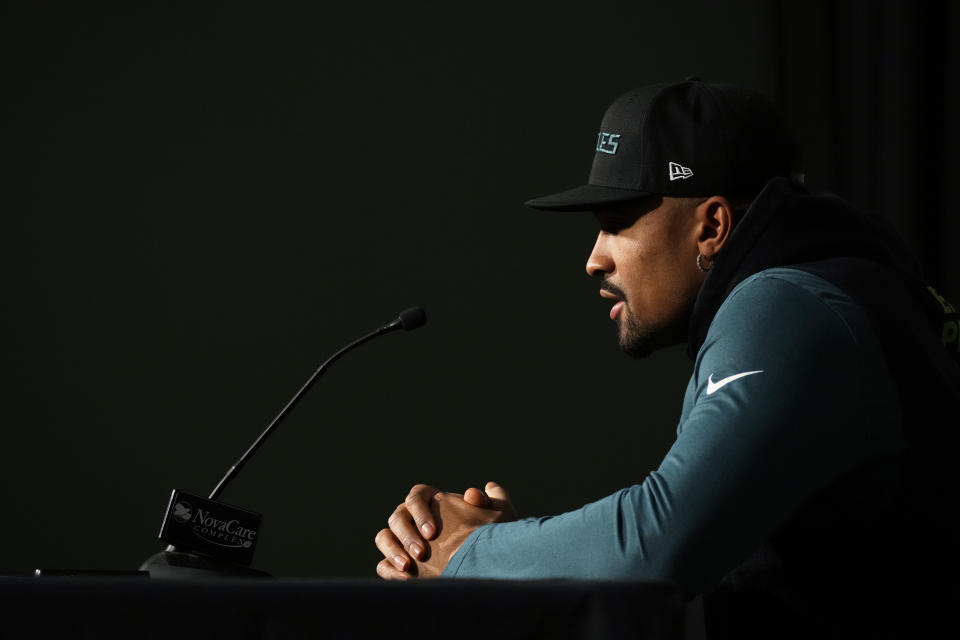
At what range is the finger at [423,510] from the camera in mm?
1212

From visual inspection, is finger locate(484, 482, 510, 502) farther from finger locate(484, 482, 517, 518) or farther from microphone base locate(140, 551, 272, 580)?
microphone base locate(140, 551, 272, 580)

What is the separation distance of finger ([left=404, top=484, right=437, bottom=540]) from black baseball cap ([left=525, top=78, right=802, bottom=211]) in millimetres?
409

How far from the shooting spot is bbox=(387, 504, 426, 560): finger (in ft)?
3.98

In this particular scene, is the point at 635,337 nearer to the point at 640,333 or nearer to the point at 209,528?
the point at 640,333

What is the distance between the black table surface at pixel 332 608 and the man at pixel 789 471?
28 cm

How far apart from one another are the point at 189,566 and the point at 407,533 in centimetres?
25

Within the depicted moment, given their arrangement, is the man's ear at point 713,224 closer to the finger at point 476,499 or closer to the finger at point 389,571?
the finger at point 476,499

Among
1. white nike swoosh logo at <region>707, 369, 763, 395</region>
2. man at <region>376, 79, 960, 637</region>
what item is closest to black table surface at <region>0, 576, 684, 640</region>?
man at <region>376, 79, 960, 637</region>

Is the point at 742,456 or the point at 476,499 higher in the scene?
the point at 742,456

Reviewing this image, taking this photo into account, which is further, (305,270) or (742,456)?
(305,270)

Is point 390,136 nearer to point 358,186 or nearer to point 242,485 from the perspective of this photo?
point 358,186

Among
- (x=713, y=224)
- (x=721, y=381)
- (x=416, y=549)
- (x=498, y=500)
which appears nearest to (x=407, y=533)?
(x=416, y=549)

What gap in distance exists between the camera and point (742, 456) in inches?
37.8

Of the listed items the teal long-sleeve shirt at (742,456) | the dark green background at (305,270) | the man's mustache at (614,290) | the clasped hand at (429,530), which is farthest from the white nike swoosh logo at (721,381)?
the dark green background at (305,270)
